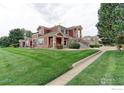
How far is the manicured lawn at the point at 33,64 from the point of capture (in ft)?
12.6

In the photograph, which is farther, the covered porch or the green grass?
the covered porch

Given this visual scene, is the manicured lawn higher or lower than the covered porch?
lower

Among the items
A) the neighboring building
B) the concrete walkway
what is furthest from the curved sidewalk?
the neighboring building

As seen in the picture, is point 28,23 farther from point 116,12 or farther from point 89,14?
point 116,12

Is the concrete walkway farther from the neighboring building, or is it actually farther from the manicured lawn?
the neighboring building

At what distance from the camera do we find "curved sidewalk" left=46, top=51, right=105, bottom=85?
149 inches

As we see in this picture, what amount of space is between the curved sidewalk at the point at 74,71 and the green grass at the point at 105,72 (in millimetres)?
70

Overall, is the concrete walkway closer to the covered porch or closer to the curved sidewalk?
the curved sidewalk

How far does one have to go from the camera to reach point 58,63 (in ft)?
13.4

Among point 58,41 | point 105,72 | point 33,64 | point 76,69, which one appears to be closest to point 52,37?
point 58,41

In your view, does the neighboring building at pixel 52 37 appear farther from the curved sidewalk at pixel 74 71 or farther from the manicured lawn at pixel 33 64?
the curved sidewalk at pixel 74 71

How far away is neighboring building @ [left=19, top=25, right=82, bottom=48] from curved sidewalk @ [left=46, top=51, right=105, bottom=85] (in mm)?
441

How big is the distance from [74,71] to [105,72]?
0.53 meters
